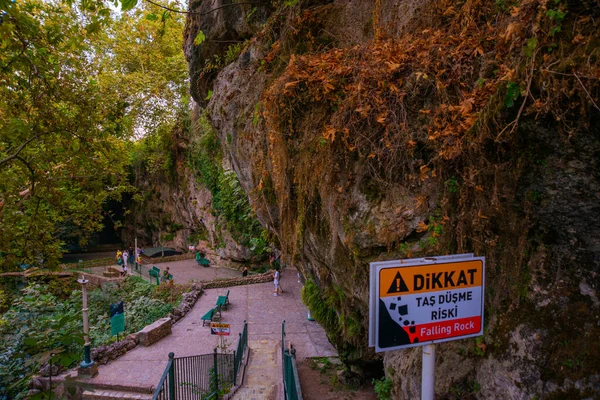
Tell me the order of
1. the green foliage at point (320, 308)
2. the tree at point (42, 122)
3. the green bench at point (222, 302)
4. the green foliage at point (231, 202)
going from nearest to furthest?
the tree at point (42, 122)
the green foliage at point (320, 308)
the green bench at point (222, 302)
the green foliage at point (231, 202)

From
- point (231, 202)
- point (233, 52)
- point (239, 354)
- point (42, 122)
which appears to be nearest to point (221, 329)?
point (239, 354)

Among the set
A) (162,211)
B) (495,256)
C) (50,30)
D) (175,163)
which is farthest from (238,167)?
(162,211)

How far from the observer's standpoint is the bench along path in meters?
9.55

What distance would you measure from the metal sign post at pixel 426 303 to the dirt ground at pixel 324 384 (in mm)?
6321

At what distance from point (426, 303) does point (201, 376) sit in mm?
7727

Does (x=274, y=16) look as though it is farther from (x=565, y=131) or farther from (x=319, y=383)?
(x=319, y=383)

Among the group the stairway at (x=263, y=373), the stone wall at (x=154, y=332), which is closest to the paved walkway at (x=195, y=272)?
the stone wall at (x=154, y=332)

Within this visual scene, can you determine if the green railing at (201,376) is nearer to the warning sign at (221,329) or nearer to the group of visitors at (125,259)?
the warning sign at (221,329)

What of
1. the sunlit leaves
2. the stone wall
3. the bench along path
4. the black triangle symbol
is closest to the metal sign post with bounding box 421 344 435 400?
the black triangle symbol

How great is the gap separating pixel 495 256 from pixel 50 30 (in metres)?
6.32

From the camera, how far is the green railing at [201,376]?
6227 millimetres

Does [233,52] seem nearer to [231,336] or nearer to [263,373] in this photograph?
[263,373]

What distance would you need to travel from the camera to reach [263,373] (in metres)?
9.28

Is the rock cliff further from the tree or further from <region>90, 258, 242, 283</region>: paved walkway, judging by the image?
<region>90, 258, 242, 283</region>: paved walkway
